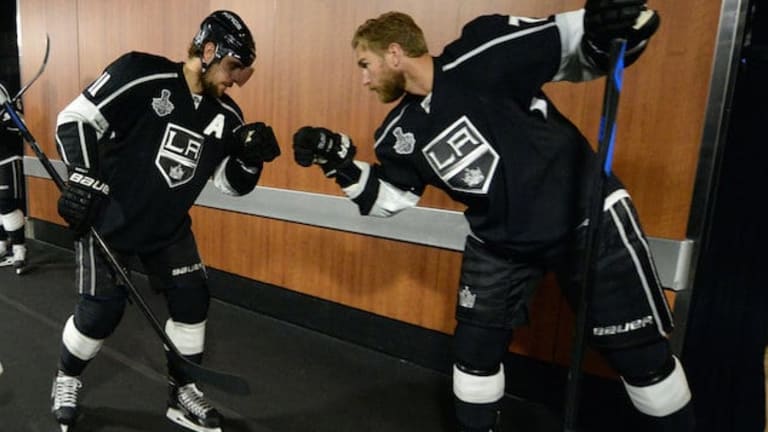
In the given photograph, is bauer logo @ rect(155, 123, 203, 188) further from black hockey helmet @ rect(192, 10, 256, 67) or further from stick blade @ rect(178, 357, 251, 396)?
stick blade @ rect(178, 357, 251, 396)

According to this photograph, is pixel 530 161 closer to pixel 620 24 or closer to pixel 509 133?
pixel 509 133

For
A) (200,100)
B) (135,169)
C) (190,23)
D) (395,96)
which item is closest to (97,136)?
(135,169)

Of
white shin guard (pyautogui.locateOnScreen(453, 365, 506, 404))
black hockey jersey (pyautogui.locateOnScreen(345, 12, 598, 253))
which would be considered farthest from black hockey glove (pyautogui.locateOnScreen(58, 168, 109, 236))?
white shin guard (pyautogui.locateOnScreen(453, 365, 506, 404))

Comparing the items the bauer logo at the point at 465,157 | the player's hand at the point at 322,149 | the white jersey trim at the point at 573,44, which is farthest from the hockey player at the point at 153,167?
the white jersey trim at the point at 573,44

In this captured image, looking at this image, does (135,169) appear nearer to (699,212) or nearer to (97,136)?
(97,136)

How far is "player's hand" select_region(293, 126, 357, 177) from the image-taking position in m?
1.46

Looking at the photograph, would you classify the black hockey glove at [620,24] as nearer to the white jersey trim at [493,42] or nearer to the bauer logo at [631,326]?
the white jersey trim at [493,42]

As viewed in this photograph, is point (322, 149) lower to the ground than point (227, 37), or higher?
lower

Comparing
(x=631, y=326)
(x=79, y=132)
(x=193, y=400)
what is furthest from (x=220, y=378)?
(x=631, y=326)

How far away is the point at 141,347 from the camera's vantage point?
2508 millimetres

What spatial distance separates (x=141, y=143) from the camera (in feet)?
5.32

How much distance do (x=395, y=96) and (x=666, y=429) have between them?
1.18 metres

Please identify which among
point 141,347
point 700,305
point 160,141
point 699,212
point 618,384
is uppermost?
point 160,141

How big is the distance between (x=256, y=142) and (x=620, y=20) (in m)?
1.16
